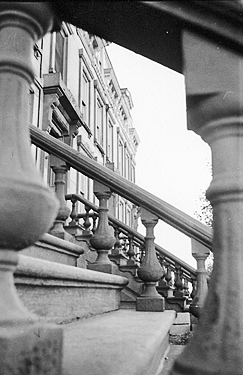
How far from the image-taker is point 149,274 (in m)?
3.41

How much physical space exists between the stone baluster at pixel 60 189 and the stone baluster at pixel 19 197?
103 inches

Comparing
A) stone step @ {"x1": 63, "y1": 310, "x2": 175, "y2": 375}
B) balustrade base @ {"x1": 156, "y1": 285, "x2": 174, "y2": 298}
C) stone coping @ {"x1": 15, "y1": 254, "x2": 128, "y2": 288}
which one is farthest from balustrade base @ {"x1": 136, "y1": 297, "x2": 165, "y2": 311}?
balustrade base @ {"x1": 156, "y1": 285, "x2": 174, "y2": 298}

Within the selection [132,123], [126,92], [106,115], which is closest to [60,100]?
[106,115]

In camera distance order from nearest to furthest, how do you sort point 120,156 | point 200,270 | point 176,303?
point 200,270
point 176,303
point 120,156

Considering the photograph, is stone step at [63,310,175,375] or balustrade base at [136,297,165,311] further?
balustrade base at [136,297,165,311]

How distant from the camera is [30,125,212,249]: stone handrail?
3.07 m

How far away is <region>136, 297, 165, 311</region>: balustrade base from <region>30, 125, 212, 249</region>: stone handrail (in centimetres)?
62

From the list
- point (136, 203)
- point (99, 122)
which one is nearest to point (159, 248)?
point (136, 203)

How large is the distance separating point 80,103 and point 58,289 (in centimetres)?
1012

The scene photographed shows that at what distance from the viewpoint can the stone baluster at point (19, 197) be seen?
0.70 m

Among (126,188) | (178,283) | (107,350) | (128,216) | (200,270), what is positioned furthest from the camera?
(128,216)

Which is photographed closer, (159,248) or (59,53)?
(159,248)

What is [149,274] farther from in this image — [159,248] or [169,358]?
[159,248]

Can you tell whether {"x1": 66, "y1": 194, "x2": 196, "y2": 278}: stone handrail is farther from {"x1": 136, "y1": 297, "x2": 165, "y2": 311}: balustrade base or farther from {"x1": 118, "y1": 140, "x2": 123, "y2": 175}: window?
{"x1": 118, "y1": 140, "x2": 123, "y2": 175}: window
